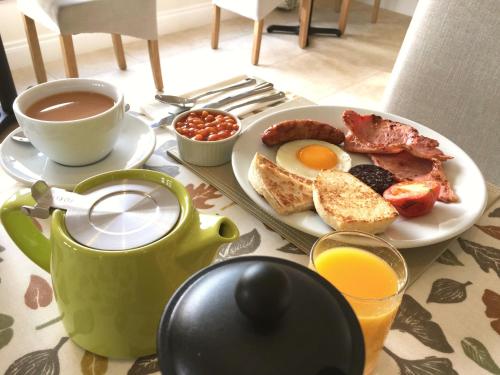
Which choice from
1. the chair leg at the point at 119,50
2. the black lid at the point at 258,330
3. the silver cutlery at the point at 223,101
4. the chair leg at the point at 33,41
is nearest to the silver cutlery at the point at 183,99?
the silver cutlery at the point at 223,101

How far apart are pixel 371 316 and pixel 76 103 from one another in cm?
68

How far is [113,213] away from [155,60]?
203 centimetres

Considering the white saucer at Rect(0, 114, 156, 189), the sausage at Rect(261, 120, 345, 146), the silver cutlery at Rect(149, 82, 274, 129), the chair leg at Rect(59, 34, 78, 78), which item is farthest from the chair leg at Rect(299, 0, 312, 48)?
the white saucer at Rect(0, 114, 156, 189)

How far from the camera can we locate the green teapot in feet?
1.58

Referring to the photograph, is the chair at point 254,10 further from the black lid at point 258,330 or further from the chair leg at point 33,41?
the black lid at point 258,330

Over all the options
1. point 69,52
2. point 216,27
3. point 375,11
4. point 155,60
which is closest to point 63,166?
point 69,52

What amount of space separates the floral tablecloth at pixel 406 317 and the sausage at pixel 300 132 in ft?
0.70

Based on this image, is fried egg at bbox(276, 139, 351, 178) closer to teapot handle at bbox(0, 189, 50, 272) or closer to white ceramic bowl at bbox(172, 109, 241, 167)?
white ceramic bowl at bbox(172, 109, 241, 167)

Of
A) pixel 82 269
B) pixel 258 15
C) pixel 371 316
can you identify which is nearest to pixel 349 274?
pixel 371 316

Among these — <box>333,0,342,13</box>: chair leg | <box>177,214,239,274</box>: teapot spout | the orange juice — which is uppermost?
<box>177,214,239,274</box>: teapot spout

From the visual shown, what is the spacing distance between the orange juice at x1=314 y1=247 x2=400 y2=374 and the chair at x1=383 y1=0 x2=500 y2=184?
983 mm

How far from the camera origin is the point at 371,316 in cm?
51

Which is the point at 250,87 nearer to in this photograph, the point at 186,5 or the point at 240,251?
the point at 240,251

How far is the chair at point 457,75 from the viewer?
1277 millimetres
